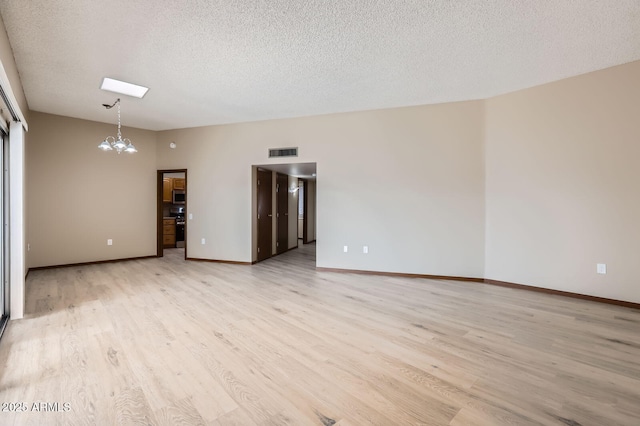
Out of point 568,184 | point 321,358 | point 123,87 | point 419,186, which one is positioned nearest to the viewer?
point 321,358

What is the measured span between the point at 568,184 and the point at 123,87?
6.35m

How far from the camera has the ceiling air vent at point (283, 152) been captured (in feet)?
18.9

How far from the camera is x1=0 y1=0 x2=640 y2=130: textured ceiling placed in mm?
2537

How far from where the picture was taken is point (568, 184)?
403 centimetres

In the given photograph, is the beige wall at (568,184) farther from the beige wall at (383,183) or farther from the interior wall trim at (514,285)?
the beige wall at (383,183)

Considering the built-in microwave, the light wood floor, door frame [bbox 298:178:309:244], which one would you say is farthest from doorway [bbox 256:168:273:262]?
the built-in microwave

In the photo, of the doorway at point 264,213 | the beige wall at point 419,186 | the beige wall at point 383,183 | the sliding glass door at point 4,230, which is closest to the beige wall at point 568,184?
the beige wall at point 419,186

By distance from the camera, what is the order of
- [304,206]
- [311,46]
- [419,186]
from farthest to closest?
[304,206] < [419,186] < [311,46]

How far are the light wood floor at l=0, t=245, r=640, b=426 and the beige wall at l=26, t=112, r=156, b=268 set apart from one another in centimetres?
173

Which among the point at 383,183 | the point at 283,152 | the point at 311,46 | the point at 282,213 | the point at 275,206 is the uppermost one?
the point at 311,46

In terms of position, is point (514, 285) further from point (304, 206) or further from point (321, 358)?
point (304, 206)

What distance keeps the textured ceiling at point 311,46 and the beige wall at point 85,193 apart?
1241 mm

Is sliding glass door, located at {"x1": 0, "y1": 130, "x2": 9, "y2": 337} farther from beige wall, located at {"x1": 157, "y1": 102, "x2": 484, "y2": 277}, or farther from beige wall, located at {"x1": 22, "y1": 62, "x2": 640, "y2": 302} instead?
beige wall, located at {"x1": 157, "y1": 102, "x2": 484, "y2": 277}

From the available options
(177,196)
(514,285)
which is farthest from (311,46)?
(177,196)
